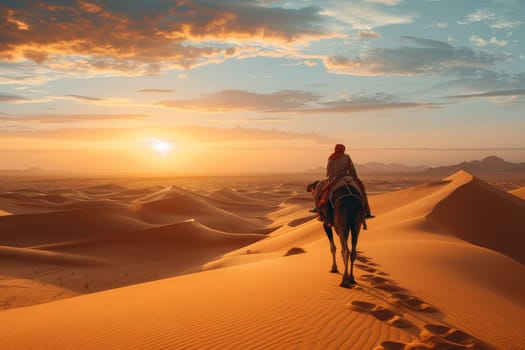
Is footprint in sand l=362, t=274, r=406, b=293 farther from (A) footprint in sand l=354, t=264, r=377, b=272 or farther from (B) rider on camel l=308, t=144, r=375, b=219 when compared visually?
(B) rider on camel l=308, t=144, r=375, b=219

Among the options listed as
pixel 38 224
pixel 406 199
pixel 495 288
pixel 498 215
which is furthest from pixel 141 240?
pixel 495 288

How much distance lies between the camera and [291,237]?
70.0 ft

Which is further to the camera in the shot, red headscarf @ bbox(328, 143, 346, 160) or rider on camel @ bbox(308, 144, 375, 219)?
red headscarf @ bbox(328, 143, 346, 160)

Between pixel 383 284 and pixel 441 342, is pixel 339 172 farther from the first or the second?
pixel 441 342

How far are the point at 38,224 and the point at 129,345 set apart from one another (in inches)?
1039

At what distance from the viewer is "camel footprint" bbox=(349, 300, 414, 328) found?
16.9ft

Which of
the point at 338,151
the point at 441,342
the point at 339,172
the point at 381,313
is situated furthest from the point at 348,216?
the point at 441,342

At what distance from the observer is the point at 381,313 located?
550 centimetres

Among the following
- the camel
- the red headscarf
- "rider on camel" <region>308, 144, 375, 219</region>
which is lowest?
the camel

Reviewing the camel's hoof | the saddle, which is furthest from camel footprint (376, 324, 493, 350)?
the saddle

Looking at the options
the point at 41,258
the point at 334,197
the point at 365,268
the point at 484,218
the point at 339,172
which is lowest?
the point at 41,258

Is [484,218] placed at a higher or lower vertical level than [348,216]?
lower

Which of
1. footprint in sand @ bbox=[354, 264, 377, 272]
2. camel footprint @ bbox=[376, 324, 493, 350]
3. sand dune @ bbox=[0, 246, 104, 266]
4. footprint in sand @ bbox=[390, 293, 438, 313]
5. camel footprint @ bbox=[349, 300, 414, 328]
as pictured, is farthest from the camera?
sand dune @ bbox=[0, 246, 104, 266]

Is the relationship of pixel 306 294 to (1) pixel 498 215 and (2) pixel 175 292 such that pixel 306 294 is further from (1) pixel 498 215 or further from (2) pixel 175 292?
(1) pixel 498 215
